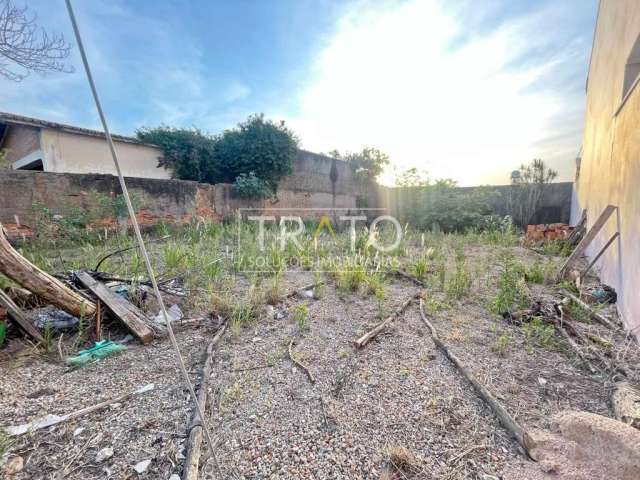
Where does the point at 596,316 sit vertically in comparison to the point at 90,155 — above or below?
below

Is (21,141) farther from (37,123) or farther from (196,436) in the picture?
(196,436)

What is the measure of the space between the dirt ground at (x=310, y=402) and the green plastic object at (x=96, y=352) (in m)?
0.06

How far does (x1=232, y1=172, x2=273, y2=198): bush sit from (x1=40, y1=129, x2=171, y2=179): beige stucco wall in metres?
2.19

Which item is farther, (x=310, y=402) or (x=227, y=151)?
(x=227, y=151)

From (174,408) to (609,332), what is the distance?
2.86 metres

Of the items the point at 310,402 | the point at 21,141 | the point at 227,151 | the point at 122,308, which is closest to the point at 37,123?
the point at 21,141

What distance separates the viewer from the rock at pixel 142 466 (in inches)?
36.7

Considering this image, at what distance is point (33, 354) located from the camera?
1.56 metres

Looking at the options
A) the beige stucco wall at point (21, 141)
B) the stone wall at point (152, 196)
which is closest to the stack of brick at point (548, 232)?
the stone wall at point (152, 196)

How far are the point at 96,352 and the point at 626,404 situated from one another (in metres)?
2.78

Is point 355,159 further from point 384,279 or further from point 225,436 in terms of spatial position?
point 225,436

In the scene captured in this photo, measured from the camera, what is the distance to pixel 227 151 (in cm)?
746

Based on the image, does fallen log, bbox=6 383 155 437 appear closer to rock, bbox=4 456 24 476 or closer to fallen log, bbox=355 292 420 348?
rock, bbox=4 456 24 476

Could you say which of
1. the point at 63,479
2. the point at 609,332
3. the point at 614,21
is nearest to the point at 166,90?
the point at 63,479
